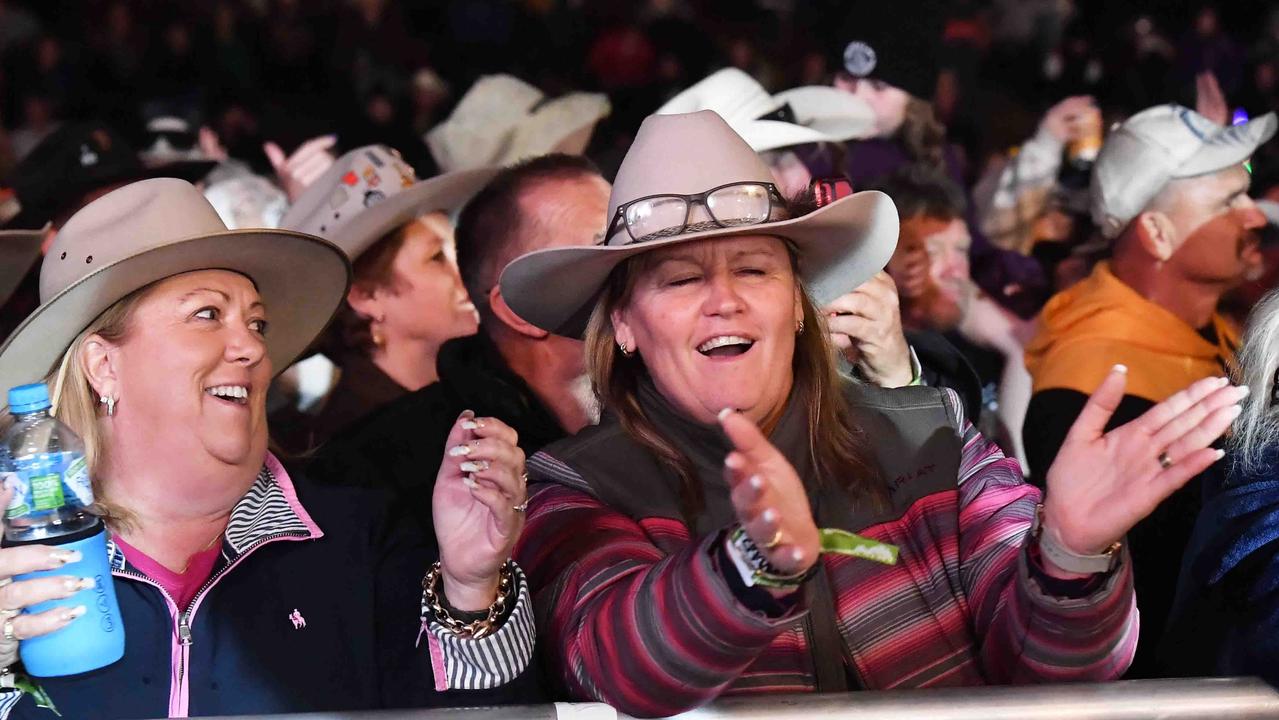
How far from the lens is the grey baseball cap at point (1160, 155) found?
448 cm

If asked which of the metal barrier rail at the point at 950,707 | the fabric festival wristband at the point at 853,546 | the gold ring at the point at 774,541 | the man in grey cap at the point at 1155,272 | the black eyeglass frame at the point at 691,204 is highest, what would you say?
the black eyeglass frame at the point at 691,204

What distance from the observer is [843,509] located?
2.72 meters

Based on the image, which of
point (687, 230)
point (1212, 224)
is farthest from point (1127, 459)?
point (1212, 224)

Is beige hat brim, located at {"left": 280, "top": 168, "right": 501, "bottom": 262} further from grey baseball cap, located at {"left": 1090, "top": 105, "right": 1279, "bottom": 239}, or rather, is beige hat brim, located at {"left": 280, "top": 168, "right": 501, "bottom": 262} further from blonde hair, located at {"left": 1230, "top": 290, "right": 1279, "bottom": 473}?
blonde hair, located at {"left": 1230, "top": 290, "right": 1279, "bottom": 473}

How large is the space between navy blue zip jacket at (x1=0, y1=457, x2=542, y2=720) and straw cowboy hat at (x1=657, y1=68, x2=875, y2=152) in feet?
7.08

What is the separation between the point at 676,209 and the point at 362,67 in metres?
7.71

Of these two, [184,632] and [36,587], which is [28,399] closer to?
[36,587]

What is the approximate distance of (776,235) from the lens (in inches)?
110

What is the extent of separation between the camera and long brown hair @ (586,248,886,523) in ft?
8.95

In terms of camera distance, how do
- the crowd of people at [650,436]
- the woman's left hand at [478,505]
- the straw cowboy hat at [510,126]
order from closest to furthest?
the crowd of people at [650,436]
the woman's left hand at [478,505]
the straw cowboy hat at [510,126]

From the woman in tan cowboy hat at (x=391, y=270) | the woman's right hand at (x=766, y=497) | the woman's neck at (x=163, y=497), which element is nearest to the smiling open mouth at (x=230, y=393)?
the woman's neck at (x=163, y=497)

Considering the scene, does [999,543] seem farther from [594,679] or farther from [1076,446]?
[594,679]

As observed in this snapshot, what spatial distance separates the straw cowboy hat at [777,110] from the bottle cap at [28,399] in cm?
250

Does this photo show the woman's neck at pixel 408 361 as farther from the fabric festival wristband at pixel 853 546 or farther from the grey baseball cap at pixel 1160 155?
the fabric festival wristband at pixel 853 546
